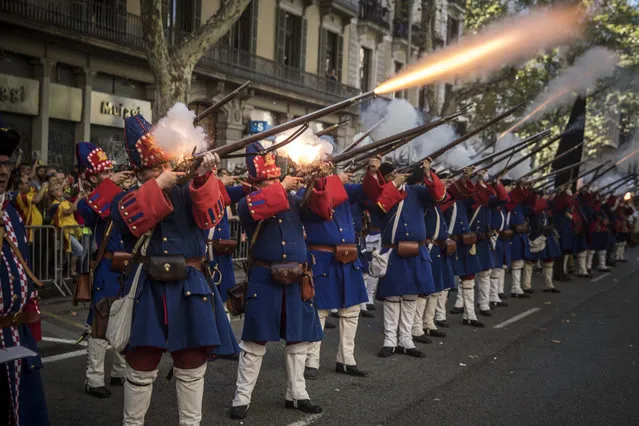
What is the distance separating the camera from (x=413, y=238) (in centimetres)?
832

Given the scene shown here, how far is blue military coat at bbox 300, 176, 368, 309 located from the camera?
7094 mm

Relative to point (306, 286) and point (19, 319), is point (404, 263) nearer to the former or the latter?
point (306, 286)

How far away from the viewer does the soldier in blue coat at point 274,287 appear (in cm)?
574

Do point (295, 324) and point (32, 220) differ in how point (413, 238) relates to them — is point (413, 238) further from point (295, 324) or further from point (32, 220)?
point (32, 220)

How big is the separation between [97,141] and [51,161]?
1527 millimetres

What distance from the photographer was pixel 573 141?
1797cm

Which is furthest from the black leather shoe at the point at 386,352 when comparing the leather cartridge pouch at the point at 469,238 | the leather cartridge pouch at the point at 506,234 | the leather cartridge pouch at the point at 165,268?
the leather cartridge pouch at the point at 506,234

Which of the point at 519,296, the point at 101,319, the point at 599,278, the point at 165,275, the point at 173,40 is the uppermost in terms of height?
the point at 173,40

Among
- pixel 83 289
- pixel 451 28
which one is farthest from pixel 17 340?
pixel 451 28

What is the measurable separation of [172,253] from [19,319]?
99cm

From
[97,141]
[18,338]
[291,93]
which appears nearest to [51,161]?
[97,141]

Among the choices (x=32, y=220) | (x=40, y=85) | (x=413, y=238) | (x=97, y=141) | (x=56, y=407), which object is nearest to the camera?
(x=56, y=407)

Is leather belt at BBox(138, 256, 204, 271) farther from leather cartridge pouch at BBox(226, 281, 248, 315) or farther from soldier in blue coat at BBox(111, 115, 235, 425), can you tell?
leather cartridge pouch at BBox(226, 281, 248, 315)

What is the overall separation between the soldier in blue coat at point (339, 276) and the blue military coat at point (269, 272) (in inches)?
39.8
